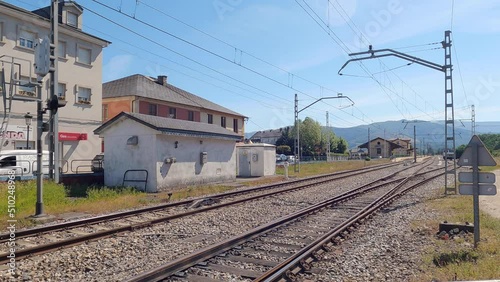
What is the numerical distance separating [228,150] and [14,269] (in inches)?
790

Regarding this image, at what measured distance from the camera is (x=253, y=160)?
3116 centimetres

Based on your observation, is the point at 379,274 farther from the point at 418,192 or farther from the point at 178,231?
the point at 418,192

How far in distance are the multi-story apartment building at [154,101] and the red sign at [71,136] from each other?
6992 millimetres

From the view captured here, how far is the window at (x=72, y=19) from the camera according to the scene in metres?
30.0

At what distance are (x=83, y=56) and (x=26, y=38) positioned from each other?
4.72 metres

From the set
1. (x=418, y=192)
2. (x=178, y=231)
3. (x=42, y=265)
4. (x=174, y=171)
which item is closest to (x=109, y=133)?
(x=174, y=171)

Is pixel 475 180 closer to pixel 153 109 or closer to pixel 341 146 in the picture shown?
pixel 153 109

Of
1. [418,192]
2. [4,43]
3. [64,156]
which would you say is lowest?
[418,192]

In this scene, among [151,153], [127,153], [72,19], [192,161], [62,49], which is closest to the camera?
[151,153]

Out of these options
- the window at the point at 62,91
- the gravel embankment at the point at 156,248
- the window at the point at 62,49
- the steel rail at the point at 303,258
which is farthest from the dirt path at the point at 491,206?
the window at the point at 62,49

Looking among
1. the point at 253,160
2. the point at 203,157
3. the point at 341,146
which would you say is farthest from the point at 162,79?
the point at 341,146

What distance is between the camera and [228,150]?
25.9m

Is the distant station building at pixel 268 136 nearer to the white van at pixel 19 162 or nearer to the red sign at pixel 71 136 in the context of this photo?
the red sign at pixel 71 136

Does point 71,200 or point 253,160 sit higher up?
point 253,160
